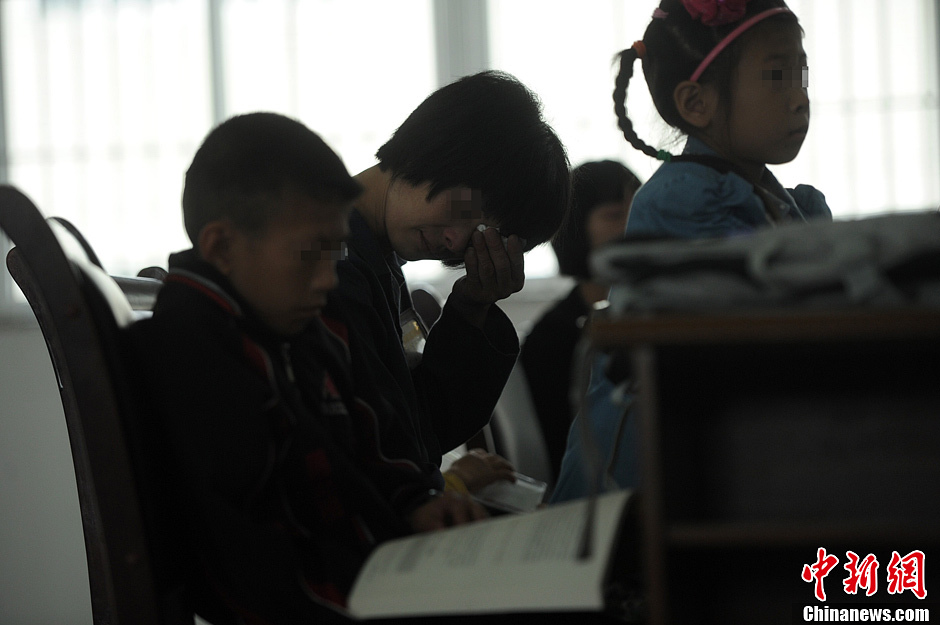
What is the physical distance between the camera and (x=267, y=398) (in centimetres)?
72

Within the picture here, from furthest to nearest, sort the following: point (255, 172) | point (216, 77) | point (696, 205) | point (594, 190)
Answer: point (216, 77) → point (594, 190) → point (696, 205) → point (255, 172)

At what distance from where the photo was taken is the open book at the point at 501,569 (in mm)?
565

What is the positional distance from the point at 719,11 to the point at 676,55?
90 millimetres

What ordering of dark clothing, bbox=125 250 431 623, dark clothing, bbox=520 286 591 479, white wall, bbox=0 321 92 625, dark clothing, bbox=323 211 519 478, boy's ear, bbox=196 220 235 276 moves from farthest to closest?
white wall, bbox=0 321 92 625 < dark clothing, bbox=520 286 591 479 < dark clothing, bbox=323 211 519 478 < boy's ear, bbox=196 220 235 276 < dark clothing, bbox=125 250 431 623

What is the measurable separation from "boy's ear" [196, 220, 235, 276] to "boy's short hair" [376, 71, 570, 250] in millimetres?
374

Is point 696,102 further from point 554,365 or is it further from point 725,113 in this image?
point 554,365

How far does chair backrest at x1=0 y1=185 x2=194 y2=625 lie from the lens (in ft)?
2.27

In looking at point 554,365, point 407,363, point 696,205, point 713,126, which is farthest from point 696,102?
point 554,365

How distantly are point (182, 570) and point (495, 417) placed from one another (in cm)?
107

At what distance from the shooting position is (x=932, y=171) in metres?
2.75

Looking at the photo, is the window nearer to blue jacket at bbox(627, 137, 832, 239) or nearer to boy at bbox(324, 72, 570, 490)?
boy at bbox(324, 72, 570, 490)

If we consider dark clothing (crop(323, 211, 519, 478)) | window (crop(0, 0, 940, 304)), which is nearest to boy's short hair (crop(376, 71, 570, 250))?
dark clothing (crop(323, 211, 519, 478))

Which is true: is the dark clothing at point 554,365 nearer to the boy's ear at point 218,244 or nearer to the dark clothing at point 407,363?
the dark clothing at point 407,363

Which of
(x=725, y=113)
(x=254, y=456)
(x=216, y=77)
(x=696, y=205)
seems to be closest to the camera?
(x=254, y=456)
